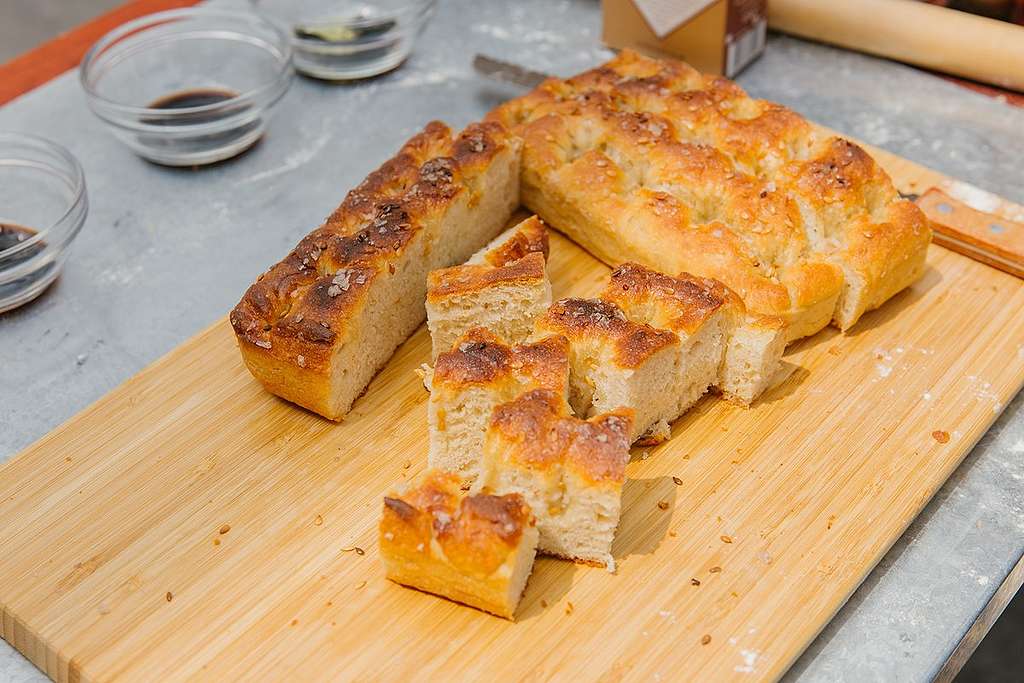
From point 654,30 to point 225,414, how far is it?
280 centimetres

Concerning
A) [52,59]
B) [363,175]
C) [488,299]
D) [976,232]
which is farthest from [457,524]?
[52,59]

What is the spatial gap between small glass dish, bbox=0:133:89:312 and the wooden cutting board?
2.43 ft

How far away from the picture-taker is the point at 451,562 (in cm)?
283

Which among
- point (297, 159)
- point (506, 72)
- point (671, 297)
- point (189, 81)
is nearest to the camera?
point (671, 297)

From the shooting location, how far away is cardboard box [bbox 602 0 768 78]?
490 centimetres

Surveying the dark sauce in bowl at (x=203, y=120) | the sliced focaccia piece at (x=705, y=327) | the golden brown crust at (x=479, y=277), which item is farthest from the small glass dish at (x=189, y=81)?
the sliced focaccia piece at (x=705, y=327)

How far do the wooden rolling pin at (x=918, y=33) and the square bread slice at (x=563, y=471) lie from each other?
3096 millimetres

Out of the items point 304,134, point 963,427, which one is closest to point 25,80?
point 304,134

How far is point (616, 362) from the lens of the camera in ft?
10.4

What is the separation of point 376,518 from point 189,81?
2870 millimetres

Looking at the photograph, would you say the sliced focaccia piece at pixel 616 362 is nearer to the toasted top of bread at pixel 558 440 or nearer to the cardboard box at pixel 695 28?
the toasted top of bread at pixel 558 440

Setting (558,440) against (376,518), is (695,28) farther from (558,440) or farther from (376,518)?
(376,518)

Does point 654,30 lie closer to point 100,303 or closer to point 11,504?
point 100,303

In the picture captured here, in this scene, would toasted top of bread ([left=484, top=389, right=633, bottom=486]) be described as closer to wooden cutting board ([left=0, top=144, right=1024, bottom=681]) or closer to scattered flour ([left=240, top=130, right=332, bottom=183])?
wooden cutting board ([left=0, top=144, right=1024, bottom=681])
